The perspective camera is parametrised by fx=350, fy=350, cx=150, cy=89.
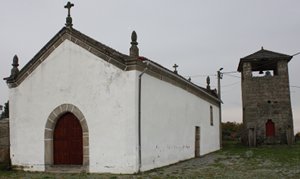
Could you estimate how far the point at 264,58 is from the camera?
84.4ft

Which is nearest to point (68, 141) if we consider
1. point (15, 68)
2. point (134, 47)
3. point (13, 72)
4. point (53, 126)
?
point (53, 126)

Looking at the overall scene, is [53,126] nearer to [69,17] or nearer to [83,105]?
[83,105]

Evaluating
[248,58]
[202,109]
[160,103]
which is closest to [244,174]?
[160,103]

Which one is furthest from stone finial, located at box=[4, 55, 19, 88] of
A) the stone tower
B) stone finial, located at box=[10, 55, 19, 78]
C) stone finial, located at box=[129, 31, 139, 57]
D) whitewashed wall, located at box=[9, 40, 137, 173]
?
the stone tower

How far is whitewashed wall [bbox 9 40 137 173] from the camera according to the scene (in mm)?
11633

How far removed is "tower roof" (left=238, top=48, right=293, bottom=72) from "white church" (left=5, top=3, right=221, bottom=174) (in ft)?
43.0

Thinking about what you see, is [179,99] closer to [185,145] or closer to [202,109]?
[185,145]

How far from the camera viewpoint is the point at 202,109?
2036cm

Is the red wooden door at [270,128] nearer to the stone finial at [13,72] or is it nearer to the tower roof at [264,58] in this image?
the tower roof at [264,58]

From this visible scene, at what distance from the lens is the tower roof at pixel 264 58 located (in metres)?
25.8

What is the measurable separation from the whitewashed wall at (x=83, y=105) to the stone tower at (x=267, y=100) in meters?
15.7

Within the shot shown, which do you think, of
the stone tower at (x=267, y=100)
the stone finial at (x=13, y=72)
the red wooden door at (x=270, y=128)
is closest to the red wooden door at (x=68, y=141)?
the stone finial at (x=13, y=72)

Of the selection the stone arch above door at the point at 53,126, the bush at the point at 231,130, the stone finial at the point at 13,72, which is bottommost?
the bush at the point at 231,130

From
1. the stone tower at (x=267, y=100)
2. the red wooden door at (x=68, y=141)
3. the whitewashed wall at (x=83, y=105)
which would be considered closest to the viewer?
the whitewashed wall at (x=83, y=105)
